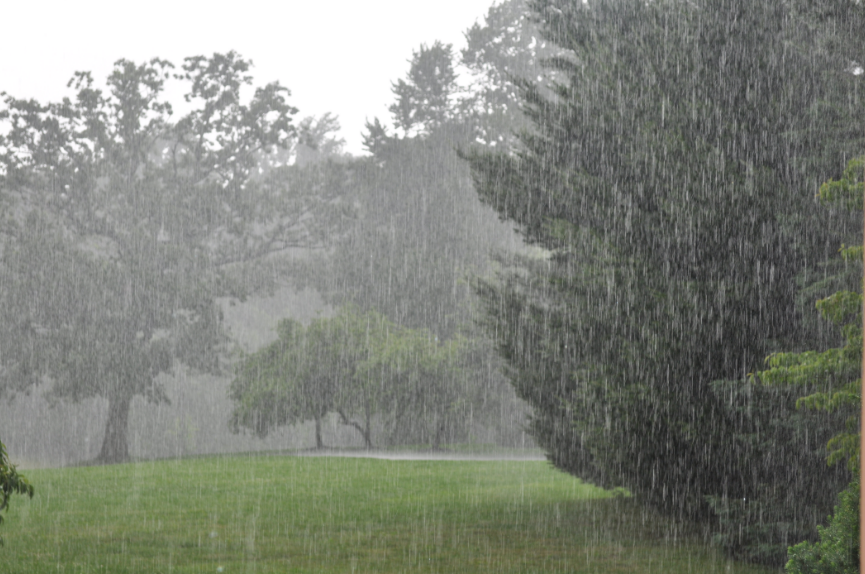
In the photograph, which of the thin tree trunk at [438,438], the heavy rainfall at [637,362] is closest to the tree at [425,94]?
the thin tree trunk at [438,438]

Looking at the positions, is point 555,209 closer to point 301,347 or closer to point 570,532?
point 570,532

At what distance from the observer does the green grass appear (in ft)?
30.6

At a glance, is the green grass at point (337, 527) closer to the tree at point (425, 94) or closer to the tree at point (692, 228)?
the tree at point (692, 228)

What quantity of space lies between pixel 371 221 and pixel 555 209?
2537 cm

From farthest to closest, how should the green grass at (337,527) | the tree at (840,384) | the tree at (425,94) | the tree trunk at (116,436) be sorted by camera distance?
the tree at (425,94)
the tree trunk at (116,436)
the green grass at (337,527)
the tree at (840,384)

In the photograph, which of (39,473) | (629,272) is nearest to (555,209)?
(629,272)

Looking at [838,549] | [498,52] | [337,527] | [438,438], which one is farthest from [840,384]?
[498,52]

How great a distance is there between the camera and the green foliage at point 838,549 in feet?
19.9

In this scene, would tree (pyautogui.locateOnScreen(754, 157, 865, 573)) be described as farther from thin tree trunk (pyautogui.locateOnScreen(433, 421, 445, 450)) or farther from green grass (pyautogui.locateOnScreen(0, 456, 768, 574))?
thin tree trunk (pyautogui.locateOnScreen(433, 421, 445, 450))

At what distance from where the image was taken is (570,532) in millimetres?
11547

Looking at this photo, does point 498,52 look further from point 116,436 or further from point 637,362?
point 637,362

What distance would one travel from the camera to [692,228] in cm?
823

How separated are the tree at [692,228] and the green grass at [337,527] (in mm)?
1378

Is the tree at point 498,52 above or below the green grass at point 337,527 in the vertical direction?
above
